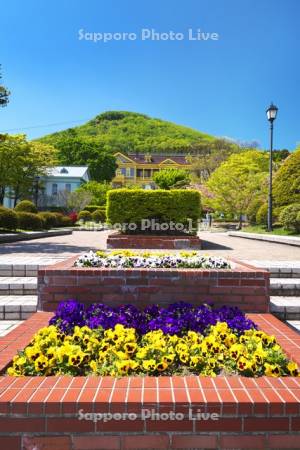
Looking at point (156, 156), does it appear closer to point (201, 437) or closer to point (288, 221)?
point (288, 221)

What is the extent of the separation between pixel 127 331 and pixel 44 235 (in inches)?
635

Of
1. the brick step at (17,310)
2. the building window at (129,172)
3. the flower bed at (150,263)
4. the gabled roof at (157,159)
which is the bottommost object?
the brick step at (17,310)

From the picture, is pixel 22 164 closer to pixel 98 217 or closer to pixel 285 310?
pixel 98 217

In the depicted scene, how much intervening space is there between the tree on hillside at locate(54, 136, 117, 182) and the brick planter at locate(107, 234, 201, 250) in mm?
59451

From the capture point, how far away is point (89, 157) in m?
70.1

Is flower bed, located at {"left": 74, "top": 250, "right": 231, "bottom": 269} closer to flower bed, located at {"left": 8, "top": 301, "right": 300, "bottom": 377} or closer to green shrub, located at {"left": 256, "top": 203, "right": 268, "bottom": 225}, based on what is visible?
flower bed, located at {"left": 8, "top": 301, "right": 300, "bottom": 377}

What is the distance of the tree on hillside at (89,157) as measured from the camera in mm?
69688

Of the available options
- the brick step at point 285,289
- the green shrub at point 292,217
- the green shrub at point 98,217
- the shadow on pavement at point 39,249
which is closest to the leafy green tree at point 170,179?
the green shrub at point 98,217

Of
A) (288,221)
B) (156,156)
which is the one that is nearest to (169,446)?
(288,221)

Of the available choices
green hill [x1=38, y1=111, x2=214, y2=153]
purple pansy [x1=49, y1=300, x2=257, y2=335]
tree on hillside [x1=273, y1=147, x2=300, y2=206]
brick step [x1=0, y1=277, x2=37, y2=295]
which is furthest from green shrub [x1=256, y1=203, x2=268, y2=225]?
green hill [x1=38, y1=111, x2=214, y2=153]

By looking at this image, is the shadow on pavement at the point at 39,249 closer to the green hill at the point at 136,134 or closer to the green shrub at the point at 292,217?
the green shrub at the point at 292,217

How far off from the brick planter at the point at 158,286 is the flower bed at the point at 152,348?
622mm

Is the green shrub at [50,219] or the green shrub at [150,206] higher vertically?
the green shrub at [150,206]

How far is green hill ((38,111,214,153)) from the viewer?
9906cm
